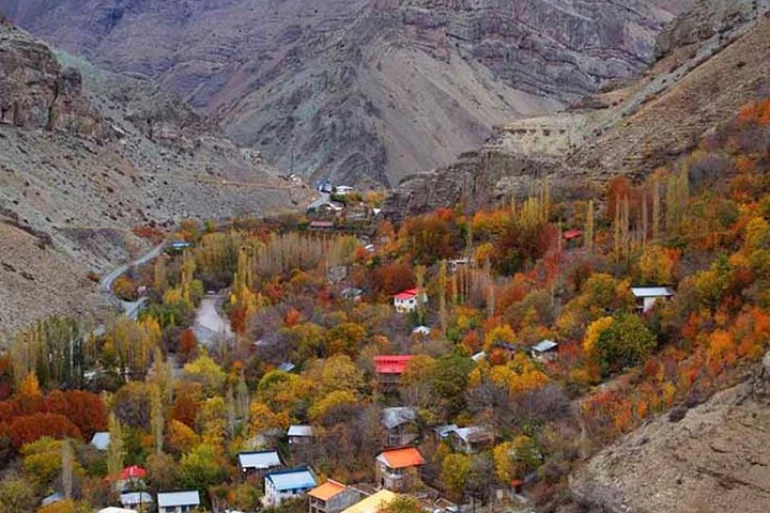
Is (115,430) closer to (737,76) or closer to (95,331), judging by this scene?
(95,331)

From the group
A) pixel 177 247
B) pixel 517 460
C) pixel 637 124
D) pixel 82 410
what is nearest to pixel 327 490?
pixel 517 460

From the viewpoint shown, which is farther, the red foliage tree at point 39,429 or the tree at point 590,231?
the tree at point 590,231

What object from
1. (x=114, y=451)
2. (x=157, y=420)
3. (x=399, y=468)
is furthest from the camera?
(x=157, y=420)

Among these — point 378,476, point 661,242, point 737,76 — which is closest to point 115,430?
point 378,476

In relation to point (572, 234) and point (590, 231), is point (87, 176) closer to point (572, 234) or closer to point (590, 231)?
point (572, 234)

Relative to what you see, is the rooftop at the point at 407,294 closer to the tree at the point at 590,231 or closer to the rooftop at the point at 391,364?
the tree at the point at 590,231

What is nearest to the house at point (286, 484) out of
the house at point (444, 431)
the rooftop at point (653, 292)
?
the house at point (444, 431)

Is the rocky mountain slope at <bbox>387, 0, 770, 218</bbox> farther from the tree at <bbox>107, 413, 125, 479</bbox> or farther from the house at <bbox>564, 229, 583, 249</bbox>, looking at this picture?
the tree at <bbox>107, 413, 125, 479</bbox>
